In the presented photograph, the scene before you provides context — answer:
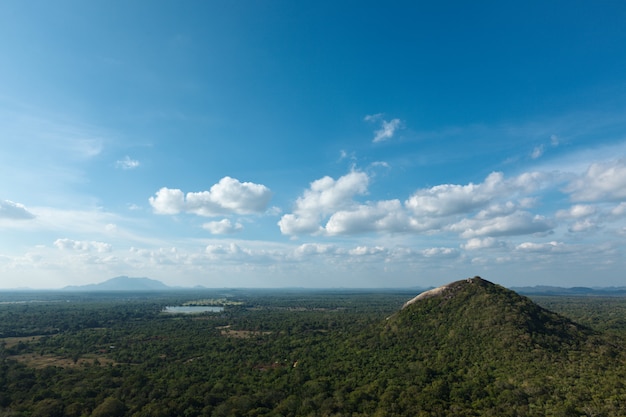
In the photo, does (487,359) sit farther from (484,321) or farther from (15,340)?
(15,340)

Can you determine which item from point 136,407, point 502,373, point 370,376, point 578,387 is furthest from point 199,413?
point 578,387

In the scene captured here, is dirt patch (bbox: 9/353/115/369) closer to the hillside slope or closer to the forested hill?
the hillside slope

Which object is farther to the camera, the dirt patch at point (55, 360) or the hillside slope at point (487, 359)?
the dirt patch at point (55, 360)

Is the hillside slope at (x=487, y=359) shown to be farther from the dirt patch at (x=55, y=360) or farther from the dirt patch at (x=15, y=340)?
the dirt patch at (x=15, y=340)

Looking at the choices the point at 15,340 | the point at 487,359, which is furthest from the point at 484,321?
the point at 15,340

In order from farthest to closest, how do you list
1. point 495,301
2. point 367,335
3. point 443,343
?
point 367,335
point 495,301
point 443,343

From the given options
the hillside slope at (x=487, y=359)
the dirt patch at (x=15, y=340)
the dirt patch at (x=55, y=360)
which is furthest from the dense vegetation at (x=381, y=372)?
the dirt patch at (x=15, y=340)

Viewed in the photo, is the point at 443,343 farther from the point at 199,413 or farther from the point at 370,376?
the point at 199,413

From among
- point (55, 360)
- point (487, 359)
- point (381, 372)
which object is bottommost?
point (55, 360)

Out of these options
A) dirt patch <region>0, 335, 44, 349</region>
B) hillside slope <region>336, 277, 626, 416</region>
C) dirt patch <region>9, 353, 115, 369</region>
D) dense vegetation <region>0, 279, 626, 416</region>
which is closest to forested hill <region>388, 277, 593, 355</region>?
hillside slope <region>336, 277, 626, 416</region>

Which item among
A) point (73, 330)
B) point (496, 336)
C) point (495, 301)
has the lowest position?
point (73, 330)

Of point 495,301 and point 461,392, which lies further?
point 495,301
